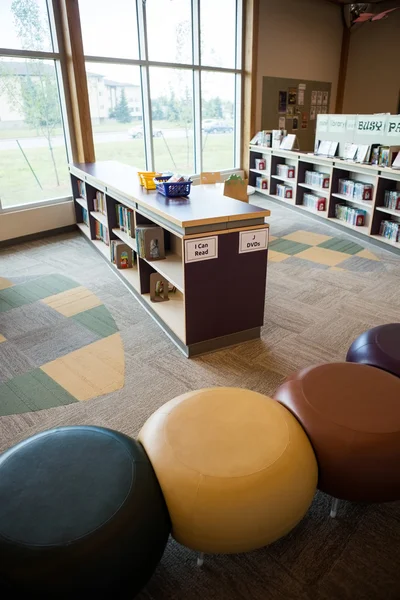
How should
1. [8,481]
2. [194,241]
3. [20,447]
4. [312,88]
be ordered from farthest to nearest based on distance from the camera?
[312,88], [194,241], [20,447], [8,481]

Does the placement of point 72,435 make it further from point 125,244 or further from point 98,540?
point 125,244

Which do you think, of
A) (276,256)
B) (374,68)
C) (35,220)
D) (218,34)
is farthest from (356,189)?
(374,68)

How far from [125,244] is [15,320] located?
1.30 metres

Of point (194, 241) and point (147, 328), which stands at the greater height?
point (194, 241)

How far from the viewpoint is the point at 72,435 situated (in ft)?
4.83

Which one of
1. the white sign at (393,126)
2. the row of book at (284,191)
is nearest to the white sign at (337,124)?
the white sign at (393,126)

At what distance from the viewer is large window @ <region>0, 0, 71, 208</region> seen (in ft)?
16.2

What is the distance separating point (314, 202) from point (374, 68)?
4.50 m

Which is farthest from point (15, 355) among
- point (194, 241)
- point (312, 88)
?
point (312, 88)

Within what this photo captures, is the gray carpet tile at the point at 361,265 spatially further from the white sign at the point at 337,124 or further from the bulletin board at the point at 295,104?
the bulletin board at the point at 295,104

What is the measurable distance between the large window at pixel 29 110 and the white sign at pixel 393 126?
4283 mm

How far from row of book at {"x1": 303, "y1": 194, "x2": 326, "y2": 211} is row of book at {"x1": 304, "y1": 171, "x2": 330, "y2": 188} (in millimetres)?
193

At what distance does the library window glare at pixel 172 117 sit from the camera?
643 centimetres

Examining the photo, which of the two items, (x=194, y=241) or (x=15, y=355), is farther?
(x=15, y=355)
